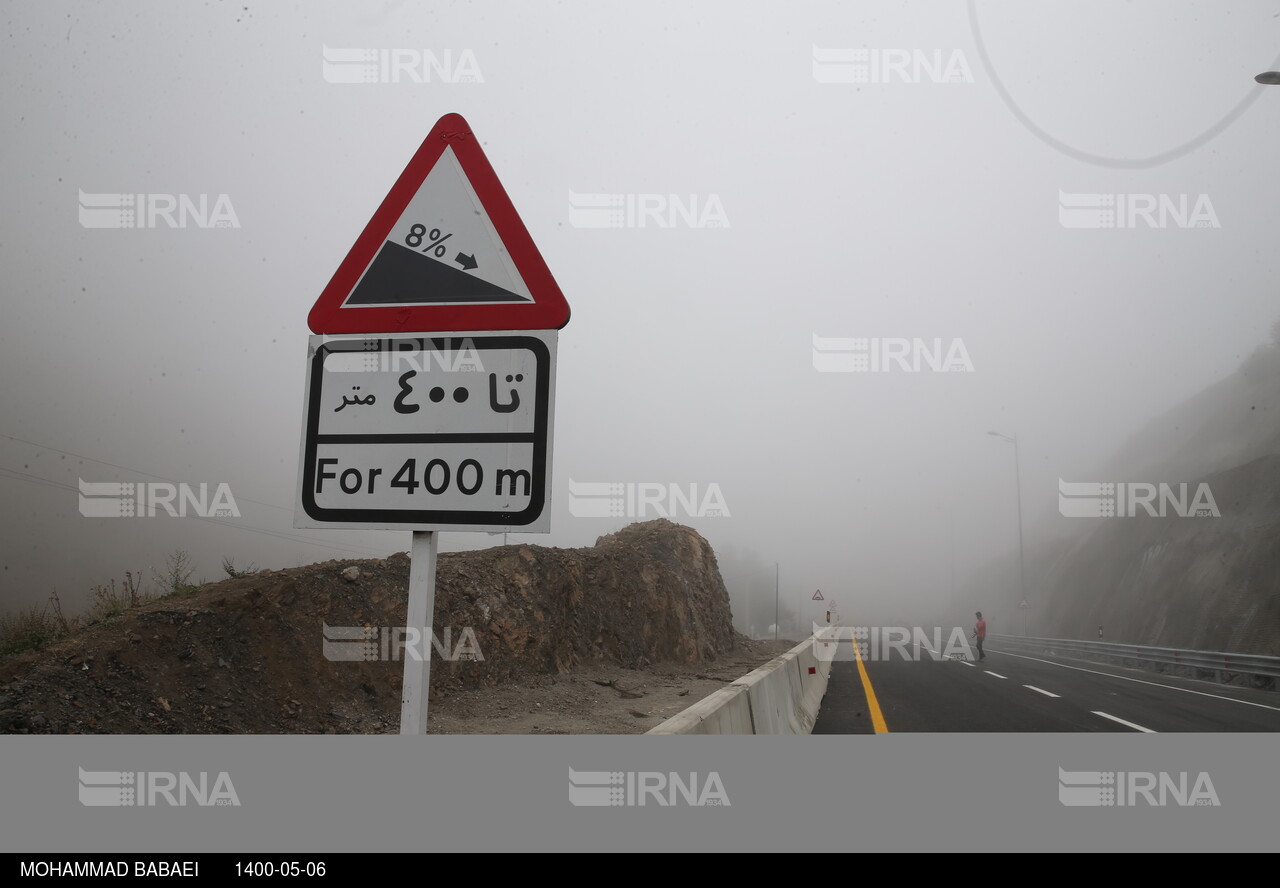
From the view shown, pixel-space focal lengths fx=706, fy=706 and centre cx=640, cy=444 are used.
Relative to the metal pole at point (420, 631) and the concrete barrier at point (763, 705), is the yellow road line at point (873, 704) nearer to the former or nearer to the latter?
the concrete barrier at point (763, 705)

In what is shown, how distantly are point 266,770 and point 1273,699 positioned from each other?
19.9 m

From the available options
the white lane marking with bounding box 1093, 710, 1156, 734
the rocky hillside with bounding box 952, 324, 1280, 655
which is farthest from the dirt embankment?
the rocky hillside with bounding box 952, 324, 1280, 655

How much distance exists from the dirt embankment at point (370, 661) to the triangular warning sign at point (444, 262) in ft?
22.0

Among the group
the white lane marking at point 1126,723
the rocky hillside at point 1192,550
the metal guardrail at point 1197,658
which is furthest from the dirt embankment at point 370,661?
the rocky hillside at point 1192,550

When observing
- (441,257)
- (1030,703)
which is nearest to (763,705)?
(441,257)

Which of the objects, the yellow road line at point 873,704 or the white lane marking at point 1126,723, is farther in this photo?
the yellow road line at point 873,704

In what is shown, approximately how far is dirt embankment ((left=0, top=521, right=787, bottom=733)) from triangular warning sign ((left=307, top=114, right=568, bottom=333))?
264 inches

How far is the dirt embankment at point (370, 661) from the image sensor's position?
24.1ft

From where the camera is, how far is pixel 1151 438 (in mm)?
67938

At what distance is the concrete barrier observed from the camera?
3.69m

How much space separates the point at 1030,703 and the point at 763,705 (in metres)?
8.20

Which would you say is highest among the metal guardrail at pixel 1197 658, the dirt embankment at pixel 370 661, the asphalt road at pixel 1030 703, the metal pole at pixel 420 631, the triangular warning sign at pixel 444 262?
the triangular warning sign at pixel 444 262

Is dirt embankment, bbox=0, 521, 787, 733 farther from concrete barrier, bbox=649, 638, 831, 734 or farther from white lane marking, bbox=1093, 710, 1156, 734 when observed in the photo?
white lane marking, bbox=1093, 710, 1156, 734
